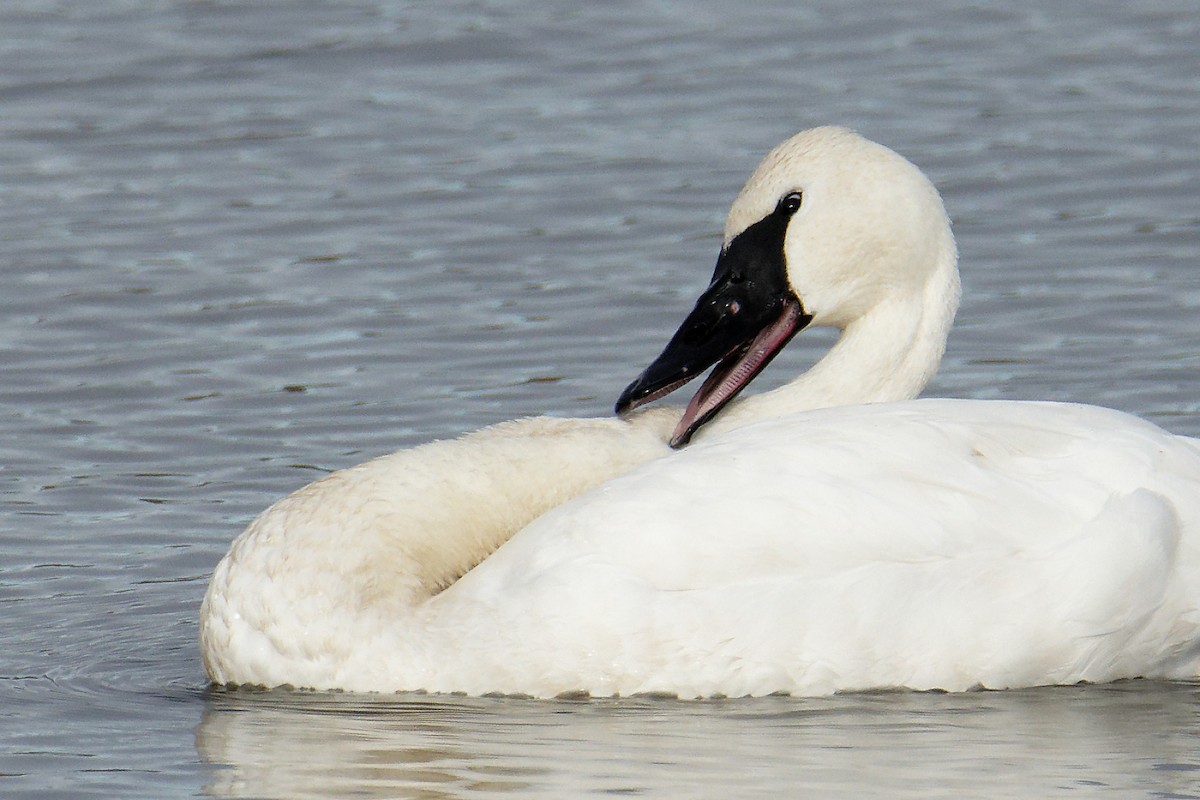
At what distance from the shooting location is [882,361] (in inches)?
293

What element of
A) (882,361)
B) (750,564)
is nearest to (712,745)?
(750,564)

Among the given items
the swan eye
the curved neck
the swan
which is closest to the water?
the swan

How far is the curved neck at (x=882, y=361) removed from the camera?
292 inches

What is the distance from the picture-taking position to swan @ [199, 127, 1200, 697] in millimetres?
6379

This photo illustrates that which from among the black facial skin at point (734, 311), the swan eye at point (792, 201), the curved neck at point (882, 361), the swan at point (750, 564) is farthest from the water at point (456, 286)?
the swan eye at point (792, 201)

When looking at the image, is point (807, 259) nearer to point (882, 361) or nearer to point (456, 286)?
point (882, 361)

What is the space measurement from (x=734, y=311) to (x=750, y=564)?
4.48 ft

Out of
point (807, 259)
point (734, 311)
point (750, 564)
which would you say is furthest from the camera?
point (734, 311)

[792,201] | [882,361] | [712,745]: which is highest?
[792,201]

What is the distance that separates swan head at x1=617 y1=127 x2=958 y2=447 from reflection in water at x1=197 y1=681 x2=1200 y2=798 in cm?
126

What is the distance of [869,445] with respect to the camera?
6586 mm

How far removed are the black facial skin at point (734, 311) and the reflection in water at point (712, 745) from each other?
1.27m

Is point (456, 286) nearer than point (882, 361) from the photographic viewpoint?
No

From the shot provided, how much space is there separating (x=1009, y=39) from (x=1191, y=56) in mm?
1056
